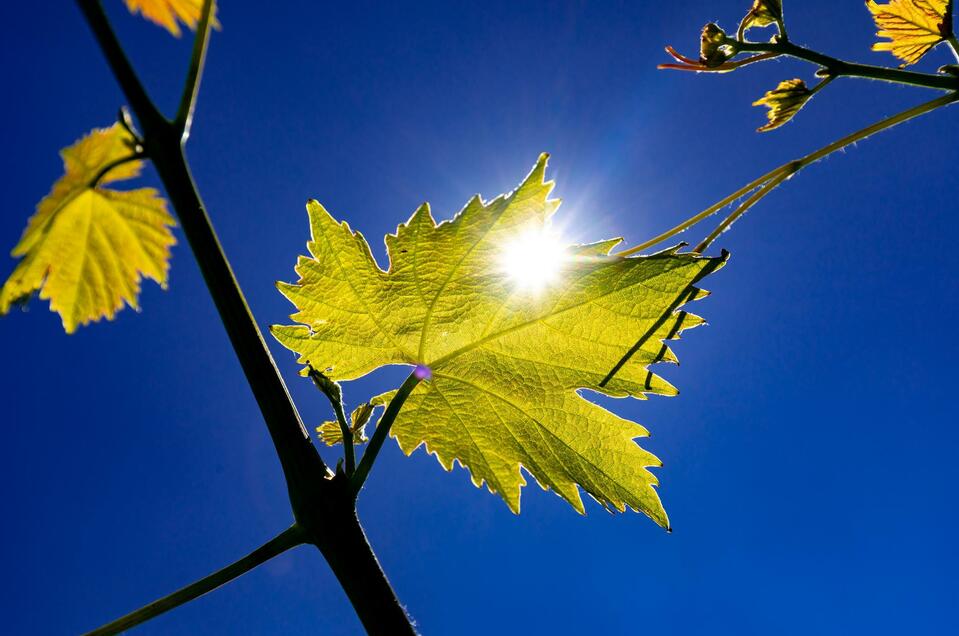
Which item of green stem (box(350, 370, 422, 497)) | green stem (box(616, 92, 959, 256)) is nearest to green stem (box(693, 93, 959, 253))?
green stem (box(616, 92, 959, 256))

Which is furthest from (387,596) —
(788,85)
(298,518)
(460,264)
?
(788,85)

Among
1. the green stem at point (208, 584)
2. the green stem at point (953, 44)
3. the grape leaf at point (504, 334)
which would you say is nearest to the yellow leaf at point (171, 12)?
the grape leaf at point (504, 334)

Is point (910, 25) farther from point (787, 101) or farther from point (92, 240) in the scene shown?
point (92, 240)

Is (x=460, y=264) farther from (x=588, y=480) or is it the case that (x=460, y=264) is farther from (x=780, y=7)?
(x=780, y=7)

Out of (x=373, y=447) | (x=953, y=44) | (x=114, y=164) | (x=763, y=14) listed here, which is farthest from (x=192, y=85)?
(x=953, y=44)

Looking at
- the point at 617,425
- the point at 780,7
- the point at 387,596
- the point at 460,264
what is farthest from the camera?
the point at 617,425

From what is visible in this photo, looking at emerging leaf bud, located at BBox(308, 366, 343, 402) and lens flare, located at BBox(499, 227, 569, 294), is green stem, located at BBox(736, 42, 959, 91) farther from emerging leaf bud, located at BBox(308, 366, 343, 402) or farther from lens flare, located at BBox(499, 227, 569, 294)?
emerging leaf bud, located at BBox(308, 366, 343, 402)
